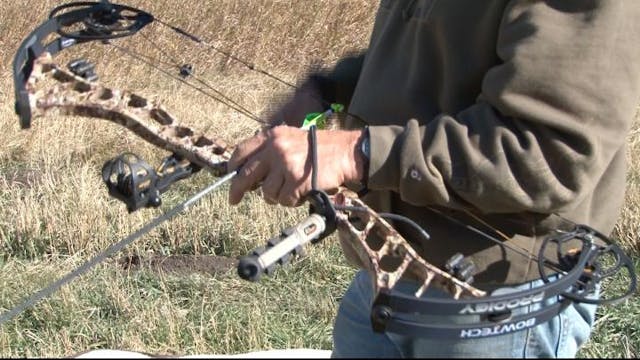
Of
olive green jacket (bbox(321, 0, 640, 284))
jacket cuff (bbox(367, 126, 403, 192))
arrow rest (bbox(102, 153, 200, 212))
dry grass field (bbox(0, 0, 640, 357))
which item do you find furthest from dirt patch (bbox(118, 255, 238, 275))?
jacket cuff (bbox(367, 126, 403, 192))

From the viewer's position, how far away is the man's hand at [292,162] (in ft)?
6.28

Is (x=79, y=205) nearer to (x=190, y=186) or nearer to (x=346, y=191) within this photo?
(x=190, y=186)

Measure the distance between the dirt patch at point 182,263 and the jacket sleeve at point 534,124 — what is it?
106 inches

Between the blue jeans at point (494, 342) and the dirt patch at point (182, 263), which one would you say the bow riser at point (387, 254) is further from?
the dirt patch at point (182, 263)

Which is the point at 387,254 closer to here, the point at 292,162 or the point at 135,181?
the point at 292,162

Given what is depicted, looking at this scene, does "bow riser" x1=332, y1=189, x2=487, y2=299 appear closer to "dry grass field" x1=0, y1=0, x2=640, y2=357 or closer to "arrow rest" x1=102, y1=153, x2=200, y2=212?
"arrow rest" x1=102, y1=153, x2=200, y2=212

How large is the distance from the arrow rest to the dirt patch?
2417mm

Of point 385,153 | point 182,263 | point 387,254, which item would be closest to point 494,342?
point 387,254

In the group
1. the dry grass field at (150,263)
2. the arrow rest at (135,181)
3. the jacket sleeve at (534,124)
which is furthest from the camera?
the dry grass field at (150,263)

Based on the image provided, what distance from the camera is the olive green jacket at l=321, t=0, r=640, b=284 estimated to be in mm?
1839

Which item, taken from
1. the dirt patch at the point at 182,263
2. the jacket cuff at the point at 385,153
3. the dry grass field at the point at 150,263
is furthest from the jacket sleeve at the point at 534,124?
the dirt patch at the point at 182,263

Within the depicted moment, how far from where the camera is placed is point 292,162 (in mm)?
1906

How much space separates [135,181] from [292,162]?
37cm

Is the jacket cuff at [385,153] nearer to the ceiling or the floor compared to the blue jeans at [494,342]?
nearer to the ceiling
